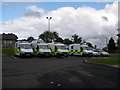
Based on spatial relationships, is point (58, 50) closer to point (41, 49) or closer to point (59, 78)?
point (41, 49)

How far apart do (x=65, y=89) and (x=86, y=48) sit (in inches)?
816

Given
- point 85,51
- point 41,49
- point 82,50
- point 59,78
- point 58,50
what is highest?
point 41,49

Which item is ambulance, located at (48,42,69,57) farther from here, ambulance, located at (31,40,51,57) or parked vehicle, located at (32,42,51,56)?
parked vehicle, located at (32,42,51,56)

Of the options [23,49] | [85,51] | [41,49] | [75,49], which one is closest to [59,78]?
[23,49]

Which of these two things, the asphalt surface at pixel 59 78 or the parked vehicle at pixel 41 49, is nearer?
the asphalt surface at pixel 59 78

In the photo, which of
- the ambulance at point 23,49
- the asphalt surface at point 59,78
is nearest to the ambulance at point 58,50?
the ambulance at point 23,49

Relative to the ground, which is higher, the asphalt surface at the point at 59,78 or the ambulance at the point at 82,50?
the ambulance at the point at 82,50

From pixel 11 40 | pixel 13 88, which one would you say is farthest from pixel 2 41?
pixel 13 88

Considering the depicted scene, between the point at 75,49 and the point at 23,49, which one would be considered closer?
the point at 23,49

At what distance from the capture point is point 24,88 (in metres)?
5.32

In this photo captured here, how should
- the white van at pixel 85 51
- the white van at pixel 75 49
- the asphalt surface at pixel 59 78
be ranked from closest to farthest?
1. the asphalt surface at pixel 59 78
2. the white van at pixel 85 51
3. the white van at pixel 75 49

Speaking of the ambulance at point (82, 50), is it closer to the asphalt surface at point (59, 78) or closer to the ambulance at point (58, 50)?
the ambulance at point (58, 50)

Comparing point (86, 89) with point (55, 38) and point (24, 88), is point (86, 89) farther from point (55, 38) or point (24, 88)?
point (55, 38)

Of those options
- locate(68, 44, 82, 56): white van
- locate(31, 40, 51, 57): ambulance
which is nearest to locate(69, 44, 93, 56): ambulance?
locate(68, 44, 82, 56): white van
